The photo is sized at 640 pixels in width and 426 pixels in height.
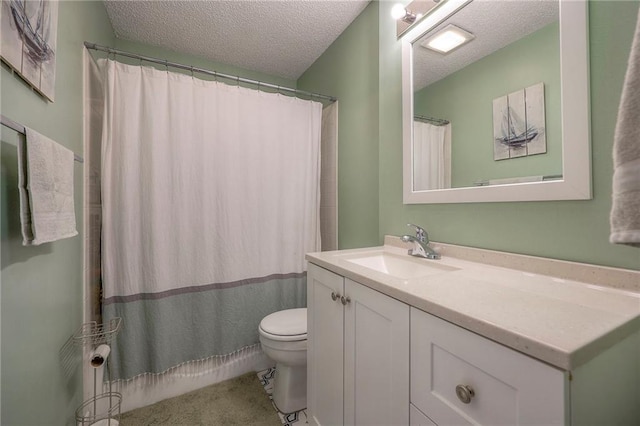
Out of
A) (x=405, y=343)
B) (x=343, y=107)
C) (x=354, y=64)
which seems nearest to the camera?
(x=405, y=343)

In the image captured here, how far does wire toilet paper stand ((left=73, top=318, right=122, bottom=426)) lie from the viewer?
1163mm

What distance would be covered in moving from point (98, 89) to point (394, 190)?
1802mm

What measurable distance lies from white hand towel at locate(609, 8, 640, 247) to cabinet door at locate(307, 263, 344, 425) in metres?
0.75

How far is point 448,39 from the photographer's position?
49.0 inches

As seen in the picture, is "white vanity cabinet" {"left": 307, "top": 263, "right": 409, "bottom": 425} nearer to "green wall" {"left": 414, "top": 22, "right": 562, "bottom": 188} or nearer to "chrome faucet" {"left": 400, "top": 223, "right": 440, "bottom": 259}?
"chrome faucet" {"left": 400, "top": 223, "right": 440, "bottom": 259}

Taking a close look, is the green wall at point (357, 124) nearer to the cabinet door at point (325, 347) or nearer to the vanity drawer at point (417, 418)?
the cabinet door at point (325, 347)

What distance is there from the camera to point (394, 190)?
1513 millimetres

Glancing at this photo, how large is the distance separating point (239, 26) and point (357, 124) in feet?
3.69

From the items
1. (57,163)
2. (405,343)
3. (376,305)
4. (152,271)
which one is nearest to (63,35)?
(57,163)

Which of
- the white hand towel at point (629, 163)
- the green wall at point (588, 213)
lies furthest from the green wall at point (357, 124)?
the white hand towel at point (629, 163)

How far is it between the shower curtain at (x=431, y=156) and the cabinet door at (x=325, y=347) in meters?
0.70

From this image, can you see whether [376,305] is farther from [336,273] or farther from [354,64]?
[354,64]

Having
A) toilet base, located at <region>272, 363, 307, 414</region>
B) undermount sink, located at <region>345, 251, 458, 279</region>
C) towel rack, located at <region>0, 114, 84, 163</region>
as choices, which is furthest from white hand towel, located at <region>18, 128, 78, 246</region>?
toilet base, located at <region>272, 363, 307, 414</region>

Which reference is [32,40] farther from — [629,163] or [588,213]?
[588,213]
